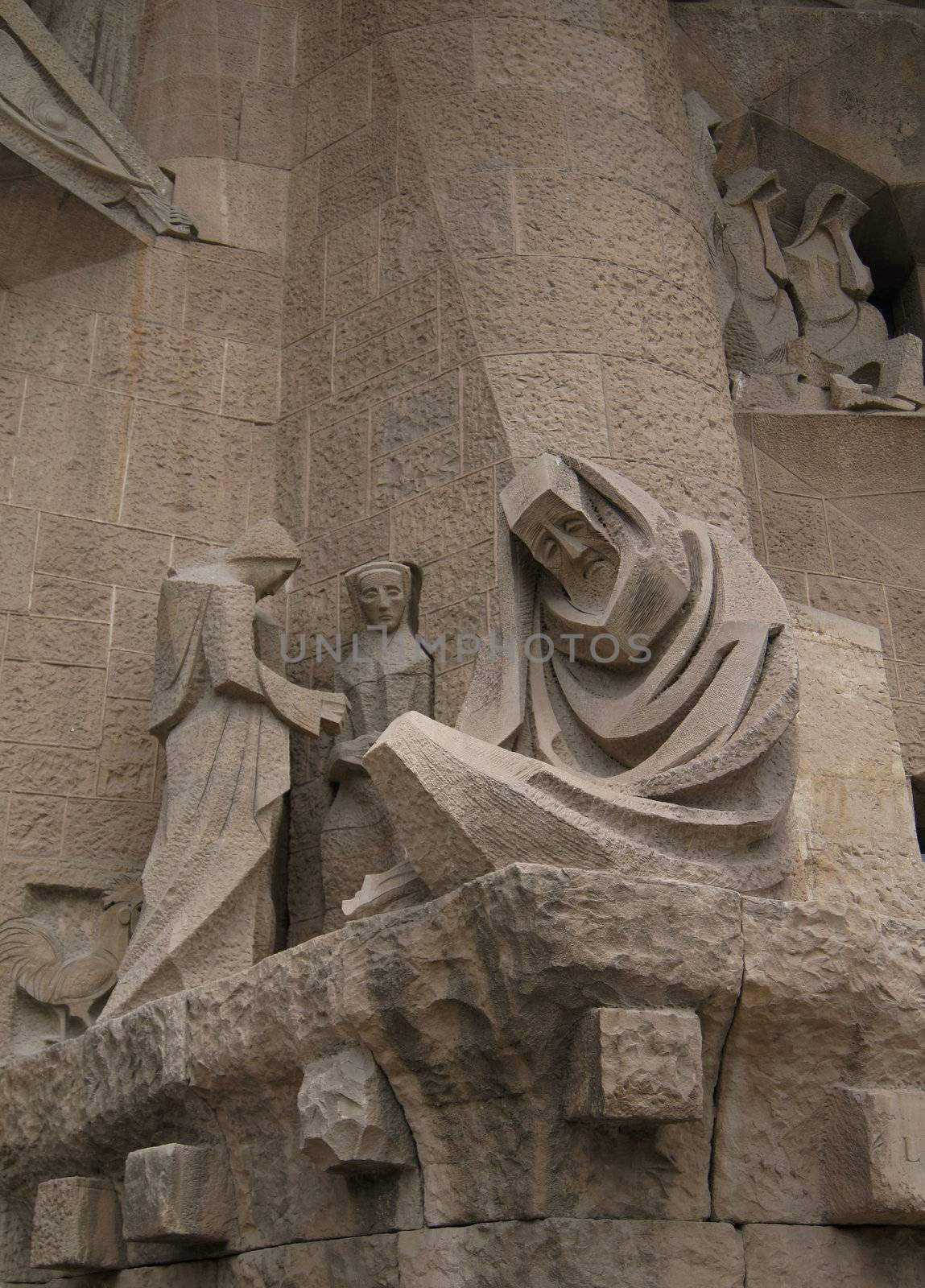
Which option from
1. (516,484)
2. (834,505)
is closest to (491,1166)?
(516,484)

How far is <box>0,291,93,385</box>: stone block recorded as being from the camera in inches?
243

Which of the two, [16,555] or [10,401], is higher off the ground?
[10,401]

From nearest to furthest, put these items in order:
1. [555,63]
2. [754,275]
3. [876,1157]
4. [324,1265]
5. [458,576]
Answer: [876,1157], [324,1265], [458,576], [555,63], [754,275]

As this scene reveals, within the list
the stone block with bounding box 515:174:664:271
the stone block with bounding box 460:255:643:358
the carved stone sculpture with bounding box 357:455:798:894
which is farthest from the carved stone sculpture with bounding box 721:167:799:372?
the carved stone sculpture with bounding box 357:455:798:894

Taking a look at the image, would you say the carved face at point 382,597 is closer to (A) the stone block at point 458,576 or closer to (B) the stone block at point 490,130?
(A) the stone block at point 458,576

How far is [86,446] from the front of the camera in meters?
6.07

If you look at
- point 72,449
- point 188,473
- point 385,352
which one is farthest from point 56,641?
point 385,352

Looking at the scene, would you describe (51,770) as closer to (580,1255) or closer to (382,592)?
(382,592)

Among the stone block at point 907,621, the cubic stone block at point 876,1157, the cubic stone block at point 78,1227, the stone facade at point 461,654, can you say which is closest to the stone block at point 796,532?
the stone facade at point 461,654

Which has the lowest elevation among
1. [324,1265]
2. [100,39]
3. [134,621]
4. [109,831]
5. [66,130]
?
[324,1265]

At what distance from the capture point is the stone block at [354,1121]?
11.1 feet

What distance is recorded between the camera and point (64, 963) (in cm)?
516

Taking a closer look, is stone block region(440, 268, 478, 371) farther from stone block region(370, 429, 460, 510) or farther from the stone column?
stone block region(370, 429, 460, 510)

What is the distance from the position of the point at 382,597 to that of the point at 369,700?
377 mm
